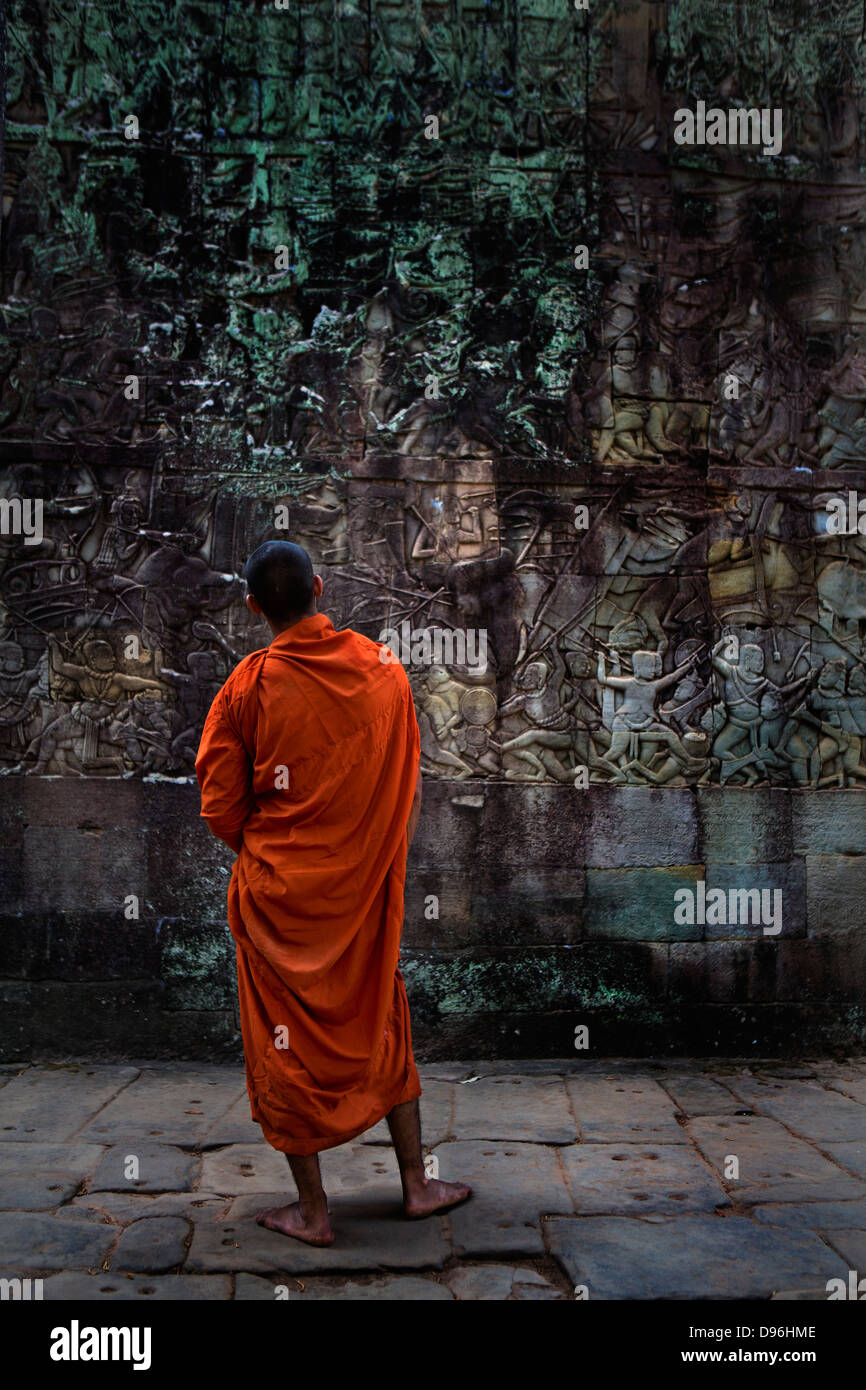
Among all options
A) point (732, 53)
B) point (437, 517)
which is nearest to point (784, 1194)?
point (437, 517)

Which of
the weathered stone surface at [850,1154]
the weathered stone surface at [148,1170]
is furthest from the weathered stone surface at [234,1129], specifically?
the weathered stone surface at [850,1154]

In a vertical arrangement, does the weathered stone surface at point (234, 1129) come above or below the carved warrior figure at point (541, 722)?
below

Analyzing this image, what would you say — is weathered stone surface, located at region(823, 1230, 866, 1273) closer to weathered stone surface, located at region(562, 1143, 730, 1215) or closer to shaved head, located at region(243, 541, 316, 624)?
weathered stone surface, located at region(562, 1143, 730, 1215)

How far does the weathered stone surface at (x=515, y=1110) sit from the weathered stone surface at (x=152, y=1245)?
1269 millimetres

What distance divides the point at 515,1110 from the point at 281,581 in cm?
255

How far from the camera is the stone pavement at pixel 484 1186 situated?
2906mm

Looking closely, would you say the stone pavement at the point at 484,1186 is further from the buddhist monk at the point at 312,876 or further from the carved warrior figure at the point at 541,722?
the carved warrior figure at the point at 541,722

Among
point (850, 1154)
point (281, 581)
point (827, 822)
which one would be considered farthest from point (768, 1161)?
point (281, 581)

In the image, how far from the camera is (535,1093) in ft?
15.4

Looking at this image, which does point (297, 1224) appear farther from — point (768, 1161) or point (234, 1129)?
point (768, 1161)

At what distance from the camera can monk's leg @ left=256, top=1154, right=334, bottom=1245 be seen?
3.07m

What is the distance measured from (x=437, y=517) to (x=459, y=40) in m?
2.42

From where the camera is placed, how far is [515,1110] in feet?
14.6

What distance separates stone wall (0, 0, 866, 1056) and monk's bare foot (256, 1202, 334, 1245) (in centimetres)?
197
